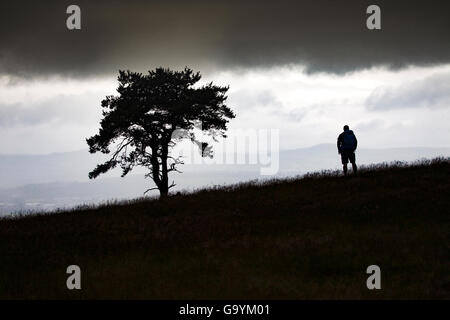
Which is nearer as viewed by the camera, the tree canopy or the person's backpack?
the person's backpack

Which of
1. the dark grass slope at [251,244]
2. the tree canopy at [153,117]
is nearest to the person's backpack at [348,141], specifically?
the dark grass slope at [251,244]

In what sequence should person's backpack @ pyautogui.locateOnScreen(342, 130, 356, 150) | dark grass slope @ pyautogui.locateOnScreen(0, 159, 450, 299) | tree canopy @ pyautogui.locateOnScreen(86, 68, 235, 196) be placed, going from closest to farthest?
dark grass slope @ pyautogui.locateOnScreen(0, 159, 450, 299) < person's backpack @ pyautogui.locateOnScreen(342, 130, 356, 150) < tree canopy @ pyautogui.locateOnScreen(86, 68, 235, 196)

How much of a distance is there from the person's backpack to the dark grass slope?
1.56 meters

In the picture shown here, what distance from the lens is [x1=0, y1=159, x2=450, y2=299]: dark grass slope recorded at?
9.79 m

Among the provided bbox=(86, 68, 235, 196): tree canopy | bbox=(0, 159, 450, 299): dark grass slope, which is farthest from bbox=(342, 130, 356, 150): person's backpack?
bbox=(86, 68, 235, 196): tree canopy

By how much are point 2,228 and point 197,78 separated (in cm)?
1704

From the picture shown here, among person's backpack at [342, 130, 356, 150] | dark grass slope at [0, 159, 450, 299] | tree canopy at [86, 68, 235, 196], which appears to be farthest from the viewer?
tree canopy at [86, 68, 235, 196]

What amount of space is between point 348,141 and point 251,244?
9813mm

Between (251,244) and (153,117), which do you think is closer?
(251,244)

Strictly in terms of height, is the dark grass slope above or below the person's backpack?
below

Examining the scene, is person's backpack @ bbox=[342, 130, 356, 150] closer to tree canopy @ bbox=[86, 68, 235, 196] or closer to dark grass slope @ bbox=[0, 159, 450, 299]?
dark grass slope @ bbox=[0, 159, 450, 299]

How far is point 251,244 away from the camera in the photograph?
42.7ft
